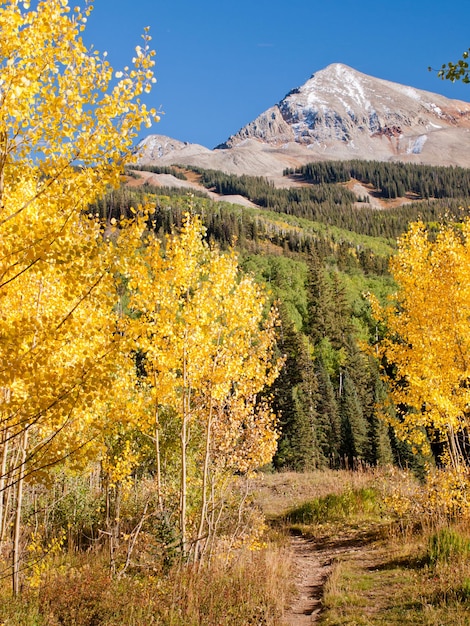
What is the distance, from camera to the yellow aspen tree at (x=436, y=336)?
356 inches

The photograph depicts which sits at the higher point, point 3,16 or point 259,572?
point 3,16

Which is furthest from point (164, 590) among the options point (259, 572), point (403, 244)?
point (403, 244)

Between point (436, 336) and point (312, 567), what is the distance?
5.47 m

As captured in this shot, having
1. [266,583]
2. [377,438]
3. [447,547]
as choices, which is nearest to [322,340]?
[377,438]

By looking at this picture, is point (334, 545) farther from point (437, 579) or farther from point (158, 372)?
point (158, 372)

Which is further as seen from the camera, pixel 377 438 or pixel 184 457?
pixel 377 438

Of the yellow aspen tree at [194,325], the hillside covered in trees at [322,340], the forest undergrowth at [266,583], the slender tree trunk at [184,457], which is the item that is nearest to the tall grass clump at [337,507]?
the hillside covered in trees at [322,340]

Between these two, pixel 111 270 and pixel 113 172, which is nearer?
pixel 111 270

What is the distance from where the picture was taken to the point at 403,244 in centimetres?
1095

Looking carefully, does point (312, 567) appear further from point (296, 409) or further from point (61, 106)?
point (296, 409)

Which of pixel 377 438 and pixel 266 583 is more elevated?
pixel 266 583

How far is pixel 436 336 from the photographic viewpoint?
9273 mm

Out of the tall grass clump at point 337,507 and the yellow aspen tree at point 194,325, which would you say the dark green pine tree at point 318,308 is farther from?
the yellow aspen tree at point 194,325

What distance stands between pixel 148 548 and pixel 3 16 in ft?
24.9
